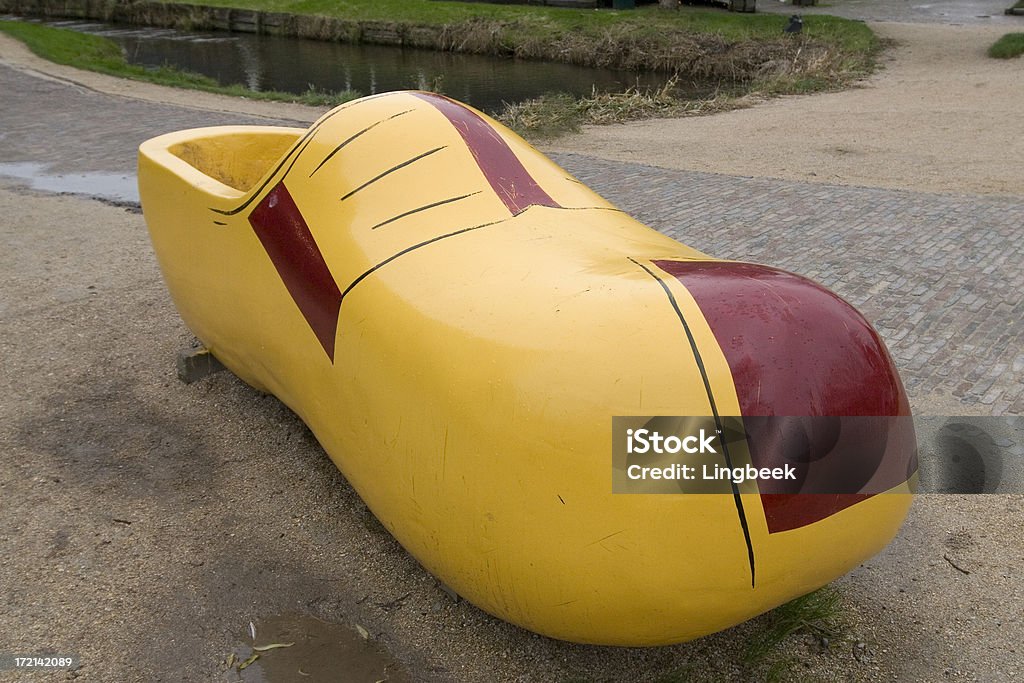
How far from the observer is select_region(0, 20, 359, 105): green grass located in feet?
34.8

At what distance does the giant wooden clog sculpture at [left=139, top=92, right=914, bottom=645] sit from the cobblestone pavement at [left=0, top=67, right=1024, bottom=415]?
1.75 meters

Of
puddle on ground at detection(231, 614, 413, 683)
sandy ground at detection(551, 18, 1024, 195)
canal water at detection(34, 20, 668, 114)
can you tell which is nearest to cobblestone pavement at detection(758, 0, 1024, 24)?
sandy ground at detection(551, 18, 1024, 195)

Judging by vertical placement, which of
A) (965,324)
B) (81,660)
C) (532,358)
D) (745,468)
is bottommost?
(81,660)

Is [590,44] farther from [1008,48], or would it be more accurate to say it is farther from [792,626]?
[792,626]

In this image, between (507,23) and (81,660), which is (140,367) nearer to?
(81,660)

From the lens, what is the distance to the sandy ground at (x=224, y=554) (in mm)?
1964

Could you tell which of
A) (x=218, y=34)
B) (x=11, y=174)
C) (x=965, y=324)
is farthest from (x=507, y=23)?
(x=965, y=324)

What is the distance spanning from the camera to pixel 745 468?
4.82 feet

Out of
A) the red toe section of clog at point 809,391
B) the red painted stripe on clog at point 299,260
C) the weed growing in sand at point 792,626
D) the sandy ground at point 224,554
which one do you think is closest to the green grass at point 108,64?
the sandy ground at point 224,554

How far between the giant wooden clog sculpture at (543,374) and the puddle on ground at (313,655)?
0.26 metres

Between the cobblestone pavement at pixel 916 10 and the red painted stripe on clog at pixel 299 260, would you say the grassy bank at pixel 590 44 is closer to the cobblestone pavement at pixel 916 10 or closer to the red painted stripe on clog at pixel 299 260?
the cobblestone pavement at pixel 916 10

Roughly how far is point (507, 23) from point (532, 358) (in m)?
16.4

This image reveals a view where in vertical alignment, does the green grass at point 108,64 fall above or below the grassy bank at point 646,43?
below

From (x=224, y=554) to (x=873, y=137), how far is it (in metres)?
7.12
